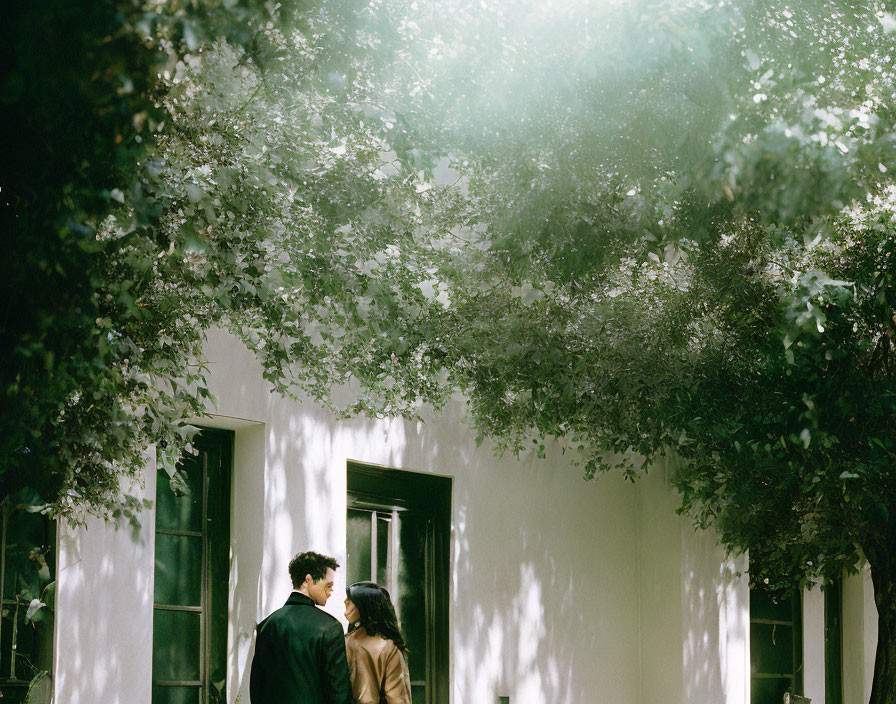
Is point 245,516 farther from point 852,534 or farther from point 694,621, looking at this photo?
point 694,621

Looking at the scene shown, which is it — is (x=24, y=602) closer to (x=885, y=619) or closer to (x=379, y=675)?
(x=379, y=675)

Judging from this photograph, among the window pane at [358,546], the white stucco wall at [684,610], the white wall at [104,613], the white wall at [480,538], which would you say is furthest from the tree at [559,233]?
the white stucco wall at [684,610]

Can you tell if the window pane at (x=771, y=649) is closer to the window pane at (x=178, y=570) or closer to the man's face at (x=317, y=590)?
the window pane at (x=178, y=570)

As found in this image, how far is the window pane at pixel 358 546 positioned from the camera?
10312 mm

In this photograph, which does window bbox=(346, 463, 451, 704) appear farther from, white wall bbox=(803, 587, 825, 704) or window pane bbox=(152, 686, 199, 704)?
white wall bbox=(803, 587, 825, 704)

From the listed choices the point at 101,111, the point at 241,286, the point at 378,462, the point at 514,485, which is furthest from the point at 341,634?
the point at 514,485

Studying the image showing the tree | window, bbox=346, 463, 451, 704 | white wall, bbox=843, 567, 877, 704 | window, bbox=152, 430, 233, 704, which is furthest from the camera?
white wall, bbox=843, 567, 877, 704

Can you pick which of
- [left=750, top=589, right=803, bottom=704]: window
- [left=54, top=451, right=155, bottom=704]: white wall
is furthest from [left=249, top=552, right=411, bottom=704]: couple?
[left=750, top=589, right=803, bottom=704]: window

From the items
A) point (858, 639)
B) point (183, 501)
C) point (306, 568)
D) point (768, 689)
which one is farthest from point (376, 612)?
point (858, 639)

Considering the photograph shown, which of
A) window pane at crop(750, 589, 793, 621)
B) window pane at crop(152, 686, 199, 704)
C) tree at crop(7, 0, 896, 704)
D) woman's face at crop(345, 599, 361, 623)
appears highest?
tree at crop(7, 0, 896, 704)

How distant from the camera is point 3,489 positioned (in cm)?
597

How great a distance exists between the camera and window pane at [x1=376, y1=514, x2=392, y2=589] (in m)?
10.7

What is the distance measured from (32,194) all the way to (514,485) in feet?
26.4

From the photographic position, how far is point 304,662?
7273 mm
